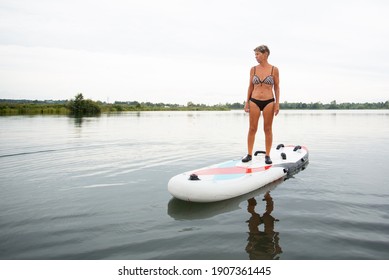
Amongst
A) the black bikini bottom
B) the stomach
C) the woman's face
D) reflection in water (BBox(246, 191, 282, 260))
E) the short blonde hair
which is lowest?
reflection in water (BBox(246, 191, 282, 260))

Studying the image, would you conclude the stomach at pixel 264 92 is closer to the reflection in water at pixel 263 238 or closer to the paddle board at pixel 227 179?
the paddle board at pixel 227 179

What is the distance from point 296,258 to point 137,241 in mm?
1938

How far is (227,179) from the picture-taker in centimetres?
541

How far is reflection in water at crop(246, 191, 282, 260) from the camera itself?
332cm

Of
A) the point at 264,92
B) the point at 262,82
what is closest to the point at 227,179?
the point at 264,92

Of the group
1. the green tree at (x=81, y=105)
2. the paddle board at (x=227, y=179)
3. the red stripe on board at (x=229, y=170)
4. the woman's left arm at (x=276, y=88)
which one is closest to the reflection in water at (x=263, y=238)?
the paddle board at (x=227, y=179)

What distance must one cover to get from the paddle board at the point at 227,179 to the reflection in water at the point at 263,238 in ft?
1.94

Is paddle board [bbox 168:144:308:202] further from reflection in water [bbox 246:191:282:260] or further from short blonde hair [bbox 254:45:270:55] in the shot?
short blonde hair [bbox 254:45:270:55]

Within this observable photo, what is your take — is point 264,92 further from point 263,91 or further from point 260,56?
point 260,56

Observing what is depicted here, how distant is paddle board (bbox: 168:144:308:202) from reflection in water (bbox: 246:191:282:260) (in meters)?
0.59

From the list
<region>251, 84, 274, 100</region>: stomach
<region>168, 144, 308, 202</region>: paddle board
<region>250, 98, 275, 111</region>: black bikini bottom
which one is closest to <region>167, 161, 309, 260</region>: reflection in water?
<region>168, 144, 308, 202</region>: paddle board

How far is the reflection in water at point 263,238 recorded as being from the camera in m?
3.32

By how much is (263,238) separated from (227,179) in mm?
1798
